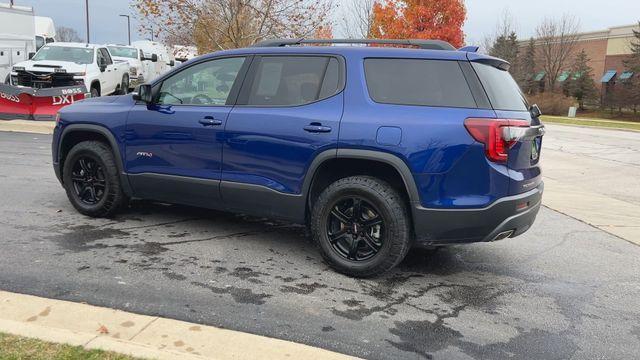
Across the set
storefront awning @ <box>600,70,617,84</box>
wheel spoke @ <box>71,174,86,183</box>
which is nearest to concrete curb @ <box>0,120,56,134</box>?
wheel spoke @ <box>71,174,86,183</box>

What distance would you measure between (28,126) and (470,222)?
507 inches

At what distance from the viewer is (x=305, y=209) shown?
15.1 feet

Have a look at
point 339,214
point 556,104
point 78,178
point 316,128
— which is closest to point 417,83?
point 316,128

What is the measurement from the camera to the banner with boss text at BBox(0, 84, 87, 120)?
14.2 m

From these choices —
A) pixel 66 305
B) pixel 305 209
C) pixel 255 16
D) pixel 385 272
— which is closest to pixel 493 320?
pixel 385 272

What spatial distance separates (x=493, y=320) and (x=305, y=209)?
170 centimetres

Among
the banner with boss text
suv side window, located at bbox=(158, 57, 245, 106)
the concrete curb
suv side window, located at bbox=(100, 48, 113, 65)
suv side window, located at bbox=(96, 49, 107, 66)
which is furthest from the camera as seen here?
suv side window, located at bbox=(100, 48, 113, 65)

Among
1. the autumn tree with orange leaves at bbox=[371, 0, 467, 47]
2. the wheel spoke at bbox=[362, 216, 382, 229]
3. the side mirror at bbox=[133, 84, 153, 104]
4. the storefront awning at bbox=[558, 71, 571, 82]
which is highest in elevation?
the autumn tree with orange leaves at bbox=[371, 0, 467, 47]

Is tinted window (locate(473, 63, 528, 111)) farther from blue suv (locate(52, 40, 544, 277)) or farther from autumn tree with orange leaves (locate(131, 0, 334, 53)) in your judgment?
autumn tree with orange leaves (locate(131, 0, 334, 53))

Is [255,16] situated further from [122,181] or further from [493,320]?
[493,320]

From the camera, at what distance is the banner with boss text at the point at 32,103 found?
1416cm

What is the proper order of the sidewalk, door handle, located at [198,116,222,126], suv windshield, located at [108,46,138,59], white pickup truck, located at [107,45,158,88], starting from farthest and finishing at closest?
suv windshield, located at [108,46,138,59]
white pickup truck, located at [107,45,158,88]
door handle, located at [198,116,222,126]
the sidewalk

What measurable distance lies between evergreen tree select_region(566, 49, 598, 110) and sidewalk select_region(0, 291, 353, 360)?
50895 mm

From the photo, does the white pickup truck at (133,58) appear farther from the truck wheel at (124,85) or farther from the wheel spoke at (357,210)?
the wheel spoke at (357,210)
